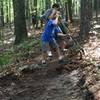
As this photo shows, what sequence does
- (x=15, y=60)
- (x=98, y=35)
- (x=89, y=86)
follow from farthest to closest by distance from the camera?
(x=98, y=35) < (x=15, y=60) < (x=89, y=86)

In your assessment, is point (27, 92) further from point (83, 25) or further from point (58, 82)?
point (83, 25)

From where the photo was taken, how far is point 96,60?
1069 centimetres

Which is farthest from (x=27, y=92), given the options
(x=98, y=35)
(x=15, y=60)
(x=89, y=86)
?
(x=98, y=35)

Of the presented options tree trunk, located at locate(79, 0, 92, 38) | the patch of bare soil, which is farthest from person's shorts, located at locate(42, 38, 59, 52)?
tree trunk, located at locate(79, 0, 92, 38)

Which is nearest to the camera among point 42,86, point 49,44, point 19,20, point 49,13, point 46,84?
point 42,86

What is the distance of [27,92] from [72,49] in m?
3.74

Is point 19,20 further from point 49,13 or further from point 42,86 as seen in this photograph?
point 42,86

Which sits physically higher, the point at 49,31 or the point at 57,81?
the point at 49,31

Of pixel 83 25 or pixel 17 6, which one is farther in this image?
pixel 17 6

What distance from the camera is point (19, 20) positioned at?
19906 millimetres

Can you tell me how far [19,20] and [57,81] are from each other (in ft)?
35.5

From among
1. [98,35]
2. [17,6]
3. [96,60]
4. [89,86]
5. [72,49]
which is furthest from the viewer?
[17,6]

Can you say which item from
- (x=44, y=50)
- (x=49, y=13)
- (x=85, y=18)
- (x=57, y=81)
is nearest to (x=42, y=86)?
(x=57, y=81)

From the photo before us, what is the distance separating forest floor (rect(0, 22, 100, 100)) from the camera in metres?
8.28
